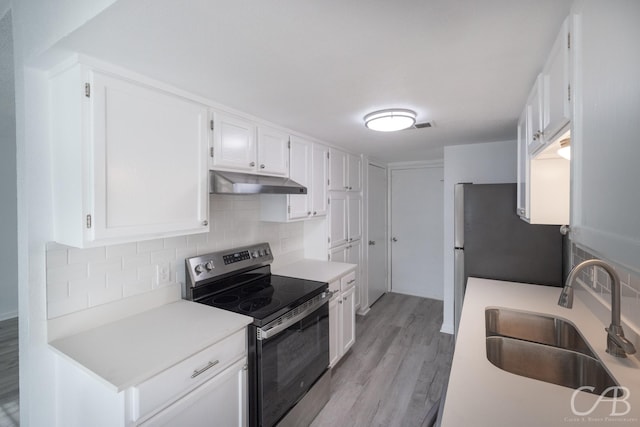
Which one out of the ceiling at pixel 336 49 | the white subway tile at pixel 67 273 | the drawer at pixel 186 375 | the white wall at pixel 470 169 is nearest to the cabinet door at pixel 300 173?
the ceiling at pixel 336 49

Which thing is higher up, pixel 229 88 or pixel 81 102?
pixel 229 88

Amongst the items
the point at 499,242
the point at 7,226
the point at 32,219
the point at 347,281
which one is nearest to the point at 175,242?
the point at 32,219

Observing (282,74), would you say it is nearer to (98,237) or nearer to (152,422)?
(98,237)

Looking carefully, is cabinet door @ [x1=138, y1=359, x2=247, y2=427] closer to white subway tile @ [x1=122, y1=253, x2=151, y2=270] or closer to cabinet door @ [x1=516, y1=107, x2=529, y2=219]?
white subway tile @ [x1=122, y1=253, x2=151, y2=270]

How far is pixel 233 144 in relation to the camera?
1.87 m

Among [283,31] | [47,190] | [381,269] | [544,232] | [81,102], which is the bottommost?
[381,269]

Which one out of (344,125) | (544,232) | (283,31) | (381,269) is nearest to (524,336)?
(544,232)

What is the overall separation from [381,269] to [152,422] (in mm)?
3690

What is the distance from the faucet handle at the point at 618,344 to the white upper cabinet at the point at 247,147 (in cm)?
201

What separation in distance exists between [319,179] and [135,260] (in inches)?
65.4

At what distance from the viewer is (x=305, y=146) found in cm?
258

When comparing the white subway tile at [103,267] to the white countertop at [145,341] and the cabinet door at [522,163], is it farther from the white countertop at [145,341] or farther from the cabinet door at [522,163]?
the cabinet door at [522,163]

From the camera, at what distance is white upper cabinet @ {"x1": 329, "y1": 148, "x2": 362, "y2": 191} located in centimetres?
301

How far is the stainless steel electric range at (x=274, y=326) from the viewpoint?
1604mm
